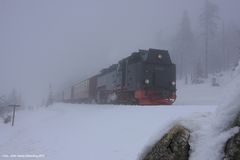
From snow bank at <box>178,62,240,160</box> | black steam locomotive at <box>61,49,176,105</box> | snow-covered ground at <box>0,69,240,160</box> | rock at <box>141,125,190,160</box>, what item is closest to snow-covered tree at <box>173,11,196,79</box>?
black steam locomotive at <box>61,49,176,105</box>

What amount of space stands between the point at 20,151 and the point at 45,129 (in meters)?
4.34

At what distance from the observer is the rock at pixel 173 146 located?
3.46m

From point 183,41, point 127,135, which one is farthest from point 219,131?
point 183,41

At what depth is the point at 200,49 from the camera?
242 feet

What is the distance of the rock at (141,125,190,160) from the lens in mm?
3465

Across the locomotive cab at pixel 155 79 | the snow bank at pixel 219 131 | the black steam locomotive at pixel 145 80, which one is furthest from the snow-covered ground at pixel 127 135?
the black steam locomotive at pixel 145 80

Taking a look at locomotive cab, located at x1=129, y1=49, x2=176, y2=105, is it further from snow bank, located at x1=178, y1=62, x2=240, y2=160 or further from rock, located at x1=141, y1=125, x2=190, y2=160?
snow bank, located at x1=178, y1=62, x2=240, y2=160

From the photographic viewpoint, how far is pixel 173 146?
3557mm

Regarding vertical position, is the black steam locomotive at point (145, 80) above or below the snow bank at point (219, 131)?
above

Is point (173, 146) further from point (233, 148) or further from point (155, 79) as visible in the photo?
point (155, 79)

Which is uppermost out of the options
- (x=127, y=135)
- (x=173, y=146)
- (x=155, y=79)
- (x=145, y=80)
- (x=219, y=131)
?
(x=155, y=79)

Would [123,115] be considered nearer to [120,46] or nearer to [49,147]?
[49,147]

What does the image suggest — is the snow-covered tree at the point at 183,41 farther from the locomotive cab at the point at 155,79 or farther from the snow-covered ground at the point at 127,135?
the snow-covered ground at the point at 127,135

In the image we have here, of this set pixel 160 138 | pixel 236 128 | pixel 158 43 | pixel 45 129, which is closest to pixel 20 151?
pixel 45 129
